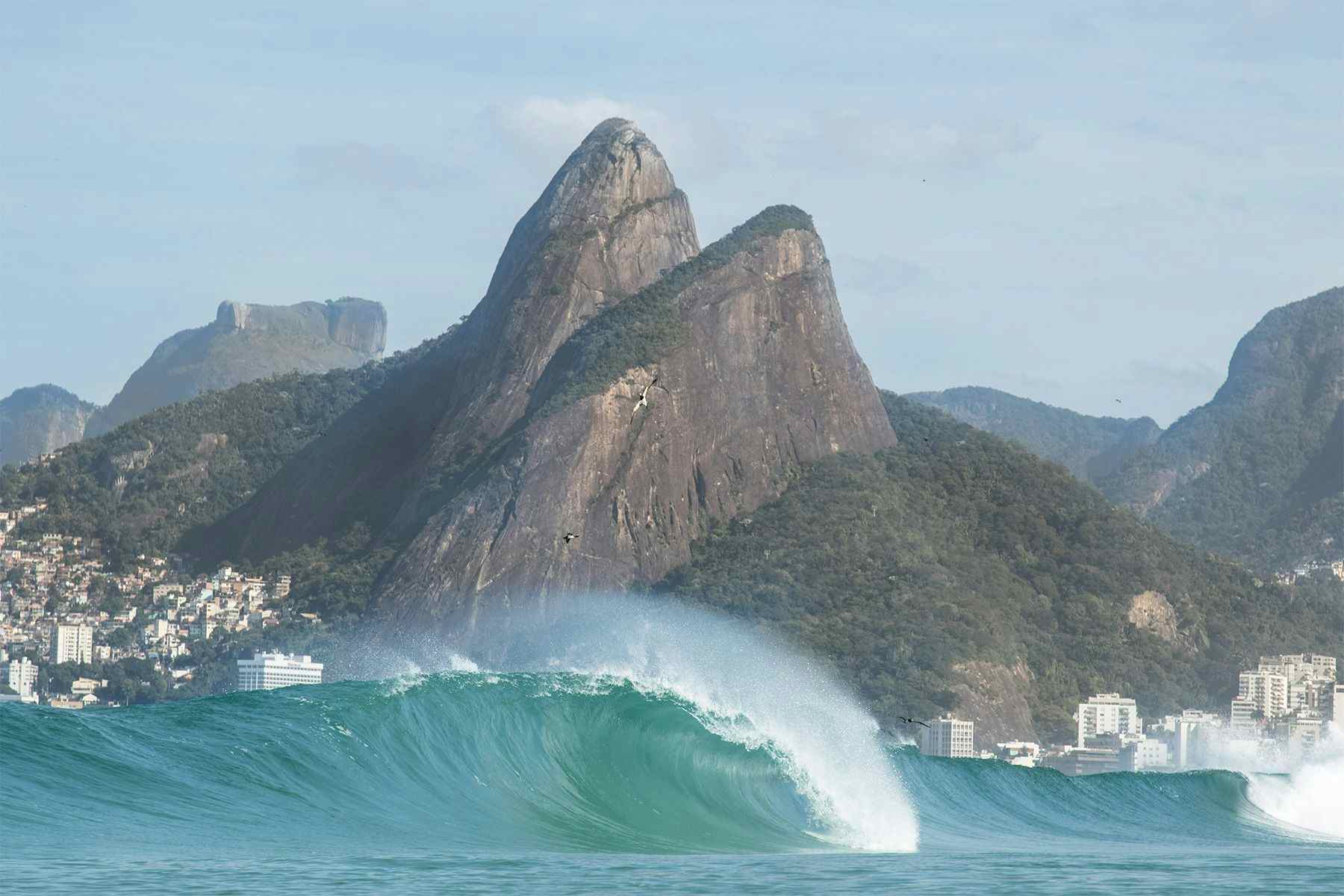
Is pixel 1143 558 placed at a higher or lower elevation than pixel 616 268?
lower

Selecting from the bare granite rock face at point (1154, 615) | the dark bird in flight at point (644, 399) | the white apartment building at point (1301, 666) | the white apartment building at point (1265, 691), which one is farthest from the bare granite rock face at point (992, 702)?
the dark bird in flight at point (644, 399)

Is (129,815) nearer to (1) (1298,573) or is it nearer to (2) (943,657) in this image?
(2) (943,657)

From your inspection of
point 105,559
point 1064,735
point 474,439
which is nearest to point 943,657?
point 1064,735

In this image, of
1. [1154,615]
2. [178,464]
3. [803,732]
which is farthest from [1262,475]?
[803,732]

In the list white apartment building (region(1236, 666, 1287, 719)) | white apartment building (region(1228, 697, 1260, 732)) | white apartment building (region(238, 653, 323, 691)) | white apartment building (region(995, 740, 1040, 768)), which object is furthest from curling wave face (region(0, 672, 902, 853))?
white apartment building (region(1236, 666, 1287, 719))

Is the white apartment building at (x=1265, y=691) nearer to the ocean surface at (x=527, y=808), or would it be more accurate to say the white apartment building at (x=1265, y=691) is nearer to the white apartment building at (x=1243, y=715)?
the white apartment building at (x=1243, y=715)

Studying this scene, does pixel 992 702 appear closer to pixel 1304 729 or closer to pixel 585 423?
pixel 1304 729

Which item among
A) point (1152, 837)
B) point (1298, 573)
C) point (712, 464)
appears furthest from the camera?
point (1298, 573)

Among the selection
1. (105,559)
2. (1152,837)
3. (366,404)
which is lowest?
(1152,837)
